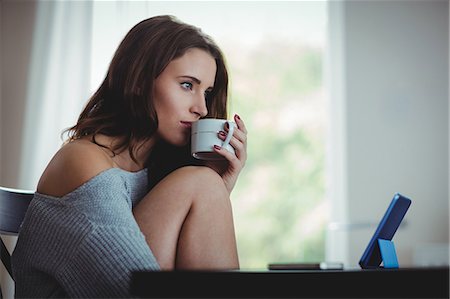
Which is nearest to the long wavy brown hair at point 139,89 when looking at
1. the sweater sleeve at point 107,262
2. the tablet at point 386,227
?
the sweater sleeve at point 107,262

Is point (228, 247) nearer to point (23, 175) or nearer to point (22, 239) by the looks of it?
point (22, 239)

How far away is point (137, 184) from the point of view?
4.28 ft

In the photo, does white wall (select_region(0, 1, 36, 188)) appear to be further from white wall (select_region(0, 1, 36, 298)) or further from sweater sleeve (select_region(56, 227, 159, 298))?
sweater sleeve (select_region(56, 227, 159, 298))

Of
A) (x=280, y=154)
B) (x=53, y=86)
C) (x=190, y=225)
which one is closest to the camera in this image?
(x=190, y=225)

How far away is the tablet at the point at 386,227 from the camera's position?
1.08 meters

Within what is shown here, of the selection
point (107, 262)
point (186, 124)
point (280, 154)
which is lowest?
point (107, 262)

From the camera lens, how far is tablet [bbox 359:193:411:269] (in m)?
1.08

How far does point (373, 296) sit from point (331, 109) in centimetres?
262

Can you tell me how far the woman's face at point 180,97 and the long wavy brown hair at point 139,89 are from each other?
0.01 meters

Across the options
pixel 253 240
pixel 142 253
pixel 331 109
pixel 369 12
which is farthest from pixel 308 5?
pixel 142 253

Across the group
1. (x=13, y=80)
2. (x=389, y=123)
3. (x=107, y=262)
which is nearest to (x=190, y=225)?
(x=107, y=262)

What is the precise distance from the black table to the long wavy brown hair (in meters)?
0.66

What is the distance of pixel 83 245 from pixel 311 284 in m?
0.44

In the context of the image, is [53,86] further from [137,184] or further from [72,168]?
[72,168]
